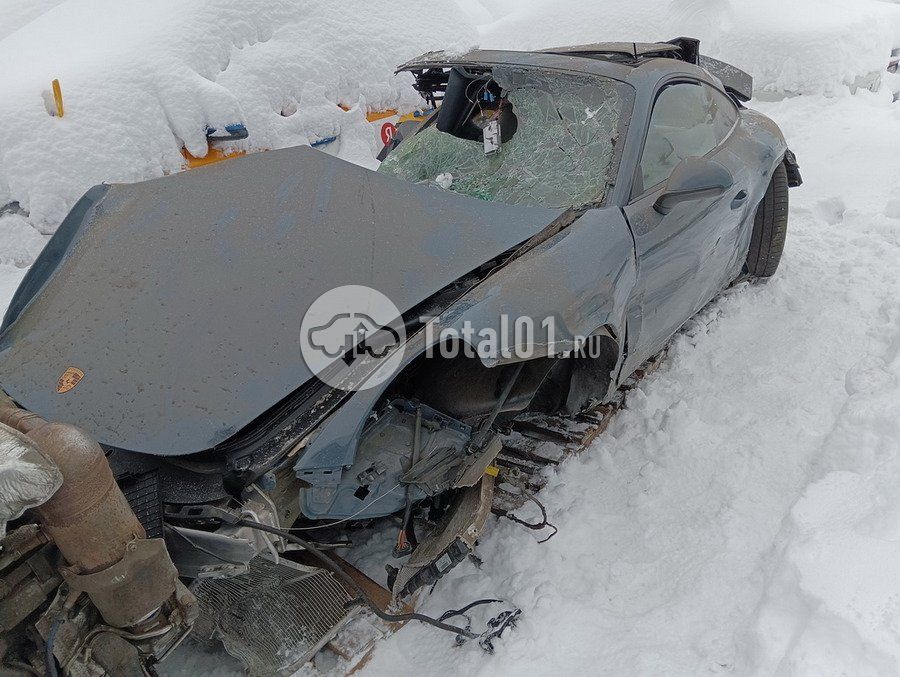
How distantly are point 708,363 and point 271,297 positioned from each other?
8.10 feet

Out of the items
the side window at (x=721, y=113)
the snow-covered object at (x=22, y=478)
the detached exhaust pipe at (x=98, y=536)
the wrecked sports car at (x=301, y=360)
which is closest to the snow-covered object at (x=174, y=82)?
the wrecked sports car at (x=301, y=360)

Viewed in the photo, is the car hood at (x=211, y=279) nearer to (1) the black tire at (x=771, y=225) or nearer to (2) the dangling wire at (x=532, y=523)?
(2) the dangling wire at (x=532, y=523)

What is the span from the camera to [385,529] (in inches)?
113

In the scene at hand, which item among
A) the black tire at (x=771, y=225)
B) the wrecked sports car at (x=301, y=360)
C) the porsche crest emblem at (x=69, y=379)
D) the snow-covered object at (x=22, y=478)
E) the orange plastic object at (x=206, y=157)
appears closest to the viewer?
the snow-covered object at (x=22, y=478)

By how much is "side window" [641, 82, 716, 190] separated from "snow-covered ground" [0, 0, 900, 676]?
110cm

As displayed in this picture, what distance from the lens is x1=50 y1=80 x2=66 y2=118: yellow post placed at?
465cm

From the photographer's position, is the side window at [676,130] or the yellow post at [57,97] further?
the yellow post at [57,97]

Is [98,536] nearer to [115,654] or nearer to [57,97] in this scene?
[115,654]

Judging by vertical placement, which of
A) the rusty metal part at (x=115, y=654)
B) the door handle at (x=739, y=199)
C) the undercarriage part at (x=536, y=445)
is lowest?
the undercarriage part at (x=536, y=445)

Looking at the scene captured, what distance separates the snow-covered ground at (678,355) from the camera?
7.82 ft

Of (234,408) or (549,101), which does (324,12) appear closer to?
(549,101)

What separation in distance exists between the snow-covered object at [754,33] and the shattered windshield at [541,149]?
4.83 metres

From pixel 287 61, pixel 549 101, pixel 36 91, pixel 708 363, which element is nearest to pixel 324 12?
pixel 287 61

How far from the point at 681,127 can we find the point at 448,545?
2.28 m
